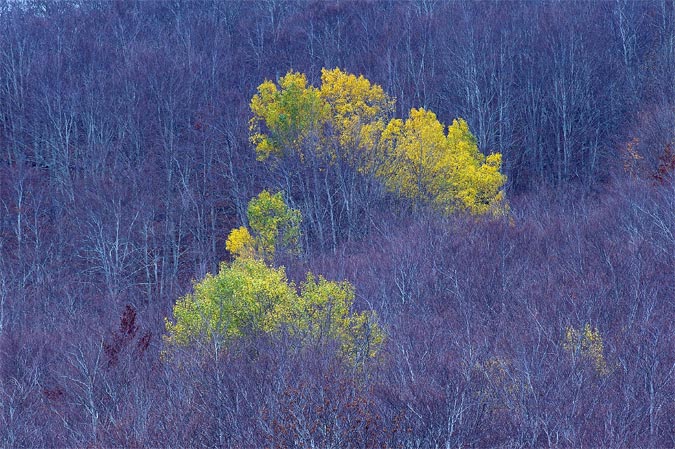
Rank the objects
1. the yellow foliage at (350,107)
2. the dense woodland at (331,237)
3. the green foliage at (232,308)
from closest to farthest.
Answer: the dense woodland at (331,237) < the green foliage at (232,308) < the yellow foliage at (350,107)

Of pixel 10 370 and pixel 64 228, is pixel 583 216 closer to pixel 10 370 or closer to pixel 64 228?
pixel 10 370

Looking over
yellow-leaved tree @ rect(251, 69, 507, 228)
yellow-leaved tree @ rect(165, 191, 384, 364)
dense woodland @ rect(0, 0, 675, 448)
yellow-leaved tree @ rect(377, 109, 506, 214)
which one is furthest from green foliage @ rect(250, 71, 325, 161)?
yellow-leaved tree @ rect(165, 191, 384, 364)

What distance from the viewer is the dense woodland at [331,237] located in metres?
15.4

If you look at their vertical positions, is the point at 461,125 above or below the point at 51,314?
above

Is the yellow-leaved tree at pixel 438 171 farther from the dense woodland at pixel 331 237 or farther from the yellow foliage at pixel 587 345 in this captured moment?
the yellow foliage at pixel 587 345

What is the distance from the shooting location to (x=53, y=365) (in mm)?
26391

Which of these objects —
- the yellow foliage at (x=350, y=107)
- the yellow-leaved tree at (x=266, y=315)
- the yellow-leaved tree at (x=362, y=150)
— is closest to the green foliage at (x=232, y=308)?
the yellow-leaved tree at (x=266, y=315)

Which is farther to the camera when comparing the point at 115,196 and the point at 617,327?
the point at 115,196

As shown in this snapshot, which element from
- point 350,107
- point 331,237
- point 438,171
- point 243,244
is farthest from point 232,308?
point 331,237

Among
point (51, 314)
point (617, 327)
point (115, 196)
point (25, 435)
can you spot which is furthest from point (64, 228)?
point (617, 327)

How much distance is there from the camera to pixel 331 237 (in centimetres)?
3794

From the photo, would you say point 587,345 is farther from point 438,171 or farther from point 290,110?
point 290,110

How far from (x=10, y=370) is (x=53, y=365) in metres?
1.84

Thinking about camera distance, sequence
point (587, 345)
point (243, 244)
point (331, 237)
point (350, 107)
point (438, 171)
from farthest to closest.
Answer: point (331, 237), point (350, 107), point (438, 171), point (243, 244), point (587, 345)
